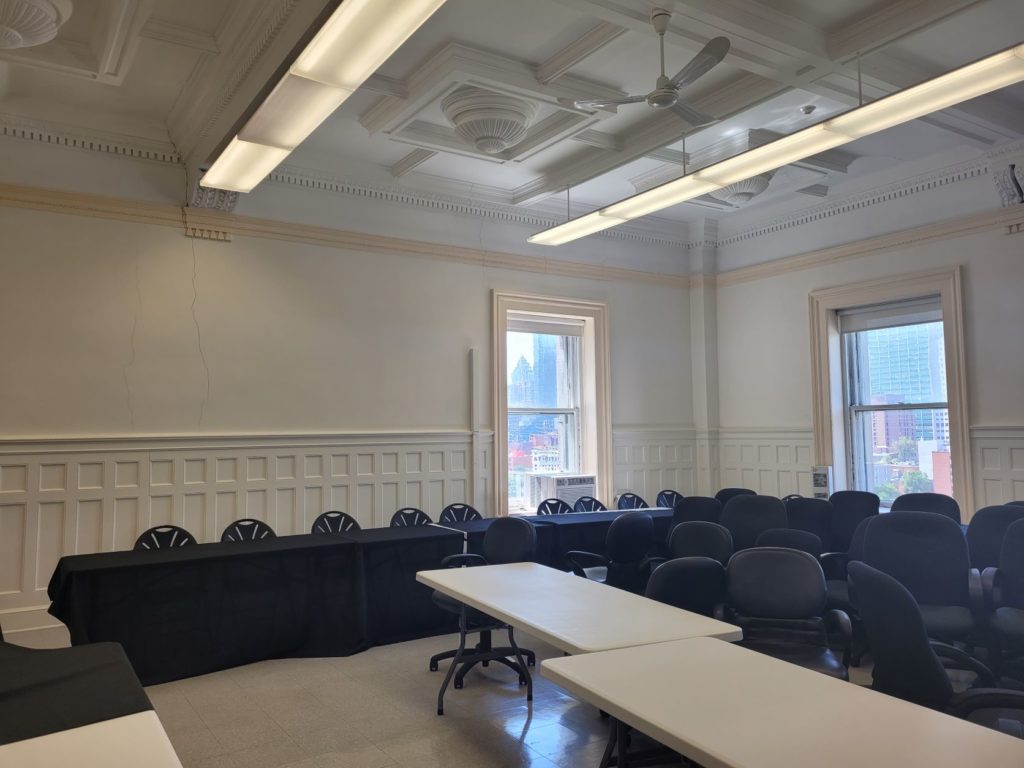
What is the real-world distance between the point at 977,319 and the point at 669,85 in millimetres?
4182

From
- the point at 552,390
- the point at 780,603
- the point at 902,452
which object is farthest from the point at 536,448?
the point at 780,603

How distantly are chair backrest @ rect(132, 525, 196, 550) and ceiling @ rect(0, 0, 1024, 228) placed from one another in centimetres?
293

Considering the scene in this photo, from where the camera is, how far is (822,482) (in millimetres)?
7449

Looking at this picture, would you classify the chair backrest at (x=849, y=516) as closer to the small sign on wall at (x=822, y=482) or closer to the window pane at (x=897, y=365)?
the small sign on wall at (x=822, y=482)

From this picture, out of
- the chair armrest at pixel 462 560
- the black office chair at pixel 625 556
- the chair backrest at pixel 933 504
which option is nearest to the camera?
the chair armrest at pixel 462 560

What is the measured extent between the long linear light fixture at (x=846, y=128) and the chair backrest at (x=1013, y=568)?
245 cm

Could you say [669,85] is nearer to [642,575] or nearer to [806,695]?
[806,695]

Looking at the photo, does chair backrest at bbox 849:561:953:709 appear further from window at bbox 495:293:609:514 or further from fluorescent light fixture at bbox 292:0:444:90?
window at bbox 495:293:609:514

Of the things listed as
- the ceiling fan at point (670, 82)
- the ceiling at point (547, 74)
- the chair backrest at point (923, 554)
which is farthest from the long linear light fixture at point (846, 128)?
the chair backrest at point (923, 554)

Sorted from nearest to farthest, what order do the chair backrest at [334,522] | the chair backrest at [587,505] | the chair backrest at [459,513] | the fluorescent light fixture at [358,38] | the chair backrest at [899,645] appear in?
the chair backrest at [899,645] → the fluorescent light fixture at [358,38] → the chair backrest at [334,522] → the chair backrest at [459,513] → the chair backrest at [587,505]

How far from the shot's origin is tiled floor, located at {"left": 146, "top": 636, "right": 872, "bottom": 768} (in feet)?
11.4

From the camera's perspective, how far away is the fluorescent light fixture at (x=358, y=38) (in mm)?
2959

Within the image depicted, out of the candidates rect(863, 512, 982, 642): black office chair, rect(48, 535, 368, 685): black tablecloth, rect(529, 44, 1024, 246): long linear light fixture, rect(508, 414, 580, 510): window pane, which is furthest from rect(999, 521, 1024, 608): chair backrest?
rect(508, 414, 580, 510): window pane

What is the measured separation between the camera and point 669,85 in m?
4.01
